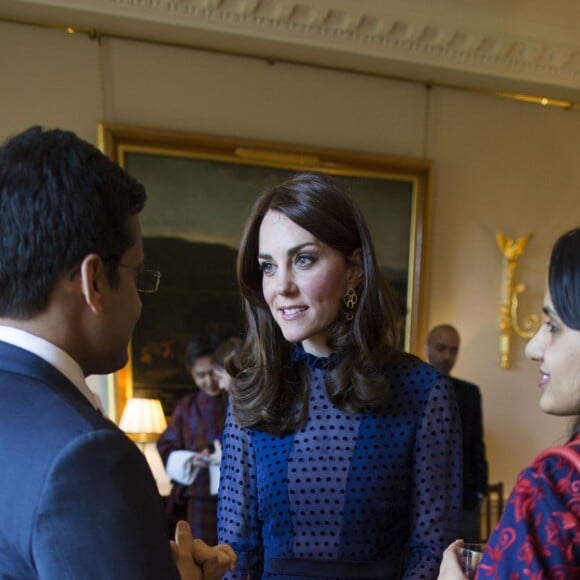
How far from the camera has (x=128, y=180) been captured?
3.17ft

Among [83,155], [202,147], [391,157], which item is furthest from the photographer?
[391,157]

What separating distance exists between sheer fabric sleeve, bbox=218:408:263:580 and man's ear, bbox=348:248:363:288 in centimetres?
45

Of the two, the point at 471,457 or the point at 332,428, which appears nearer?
the point at 332,428

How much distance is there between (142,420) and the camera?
148 inches

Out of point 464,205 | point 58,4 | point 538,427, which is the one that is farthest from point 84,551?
point 538,427

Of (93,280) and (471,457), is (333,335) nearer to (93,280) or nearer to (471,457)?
(93,280)

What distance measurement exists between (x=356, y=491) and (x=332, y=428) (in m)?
0.15

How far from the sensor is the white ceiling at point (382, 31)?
3773 mm

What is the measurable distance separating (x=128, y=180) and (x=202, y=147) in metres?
3.28

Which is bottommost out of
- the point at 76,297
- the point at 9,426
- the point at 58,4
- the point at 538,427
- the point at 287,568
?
the point at 538,427

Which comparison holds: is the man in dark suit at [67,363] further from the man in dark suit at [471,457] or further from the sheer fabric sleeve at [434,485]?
the man in dark suit at [471,457]

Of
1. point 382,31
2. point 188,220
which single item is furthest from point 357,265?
point 382,31

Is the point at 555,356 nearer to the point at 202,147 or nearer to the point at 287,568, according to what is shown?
the point at 287,568

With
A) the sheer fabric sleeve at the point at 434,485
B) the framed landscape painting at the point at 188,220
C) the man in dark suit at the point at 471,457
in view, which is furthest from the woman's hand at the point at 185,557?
the framed landscape painting at the point at 188,220
